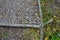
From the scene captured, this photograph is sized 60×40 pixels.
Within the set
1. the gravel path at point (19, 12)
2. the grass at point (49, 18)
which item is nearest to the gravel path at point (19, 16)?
the gravel path at point (19, 12)

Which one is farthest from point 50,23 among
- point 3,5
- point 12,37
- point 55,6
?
point 3,5

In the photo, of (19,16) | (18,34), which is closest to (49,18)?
(19,16)

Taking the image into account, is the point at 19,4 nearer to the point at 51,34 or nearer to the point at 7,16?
the point at 7,16

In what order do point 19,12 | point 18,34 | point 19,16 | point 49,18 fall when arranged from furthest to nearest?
1. point 19,12
2. point 19,16
3. point 49,18
4. point 18,34

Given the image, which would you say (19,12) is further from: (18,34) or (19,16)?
(18,34)

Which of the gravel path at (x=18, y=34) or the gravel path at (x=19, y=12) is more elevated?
the gravel path at (x=19, y=12)

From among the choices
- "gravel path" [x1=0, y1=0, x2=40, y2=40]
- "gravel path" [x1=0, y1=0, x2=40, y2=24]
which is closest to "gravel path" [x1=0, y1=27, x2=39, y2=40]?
"gravel path" [x1=0, y1=0, x2=40, y2=40]

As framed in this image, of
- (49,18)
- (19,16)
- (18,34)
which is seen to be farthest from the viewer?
(19,16)

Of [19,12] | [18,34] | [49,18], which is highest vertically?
[19,12]

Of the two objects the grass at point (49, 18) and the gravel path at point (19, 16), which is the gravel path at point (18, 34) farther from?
the grass at point (49, 18)

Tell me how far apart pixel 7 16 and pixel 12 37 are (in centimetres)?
72

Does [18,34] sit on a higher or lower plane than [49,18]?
lower

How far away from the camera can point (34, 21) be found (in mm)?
4953

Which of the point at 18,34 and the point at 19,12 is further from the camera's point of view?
the point at 19,12
